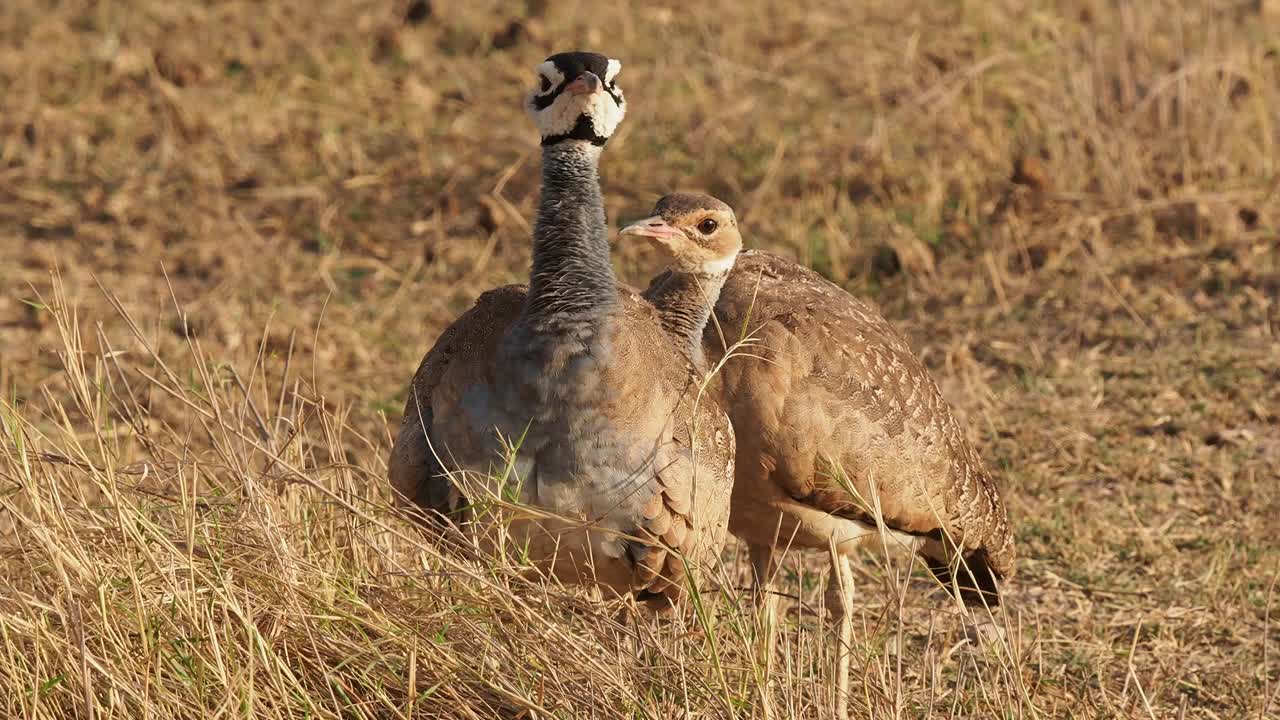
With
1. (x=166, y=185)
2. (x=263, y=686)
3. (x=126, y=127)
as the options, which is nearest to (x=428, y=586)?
(x=263, y=686)

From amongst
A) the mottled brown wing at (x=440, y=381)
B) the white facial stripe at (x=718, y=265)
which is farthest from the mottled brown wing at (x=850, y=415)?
the mottled brown wing at (x=440, y=381)

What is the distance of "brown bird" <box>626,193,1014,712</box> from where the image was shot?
503 centimetres

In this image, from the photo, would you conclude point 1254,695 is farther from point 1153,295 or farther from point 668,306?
point 1153,295

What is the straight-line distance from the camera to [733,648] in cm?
398

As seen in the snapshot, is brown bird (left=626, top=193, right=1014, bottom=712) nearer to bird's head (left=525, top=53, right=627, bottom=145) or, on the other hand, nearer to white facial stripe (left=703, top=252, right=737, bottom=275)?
white facial stripe (left=703, top=252, right=737, bottom=275)

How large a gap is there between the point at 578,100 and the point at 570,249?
39 cm

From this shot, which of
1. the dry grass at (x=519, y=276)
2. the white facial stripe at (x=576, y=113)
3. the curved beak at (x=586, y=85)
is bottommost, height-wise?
the dry grass at (x=519, y=276)

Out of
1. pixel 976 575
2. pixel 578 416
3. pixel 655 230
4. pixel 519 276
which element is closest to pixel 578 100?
pixel 655 230

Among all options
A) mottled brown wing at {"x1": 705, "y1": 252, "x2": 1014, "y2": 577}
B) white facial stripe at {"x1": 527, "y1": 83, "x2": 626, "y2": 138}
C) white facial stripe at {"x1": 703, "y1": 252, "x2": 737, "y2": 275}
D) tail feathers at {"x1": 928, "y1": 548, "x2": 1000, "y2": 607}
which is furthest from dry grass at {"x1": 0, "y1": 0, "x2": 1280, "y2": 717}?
white facial stripe at {"x1": 703, "y1": 252, "x2": 737, "y2": 275}

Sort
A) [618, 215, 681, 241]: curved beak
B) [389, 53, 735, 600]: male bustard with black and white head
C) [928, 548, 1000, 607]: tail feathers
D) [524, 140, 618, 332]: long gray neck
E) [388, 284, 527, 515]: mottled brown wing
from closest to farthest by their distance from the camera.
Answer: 1. [389, 53, 735, 600]: male bustard with black and white head
2. [524, 140, 618, 332]: long gray neck
3. [388, 284, 527, 515]: mottled brown wing
4. [618, 215, 681, 241]: curved beak
5. [928, 548, 1000, 607]: tail feathers

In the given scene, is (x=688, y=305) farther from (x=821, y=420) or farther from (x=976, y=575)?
Answer: (x=976, y=575)

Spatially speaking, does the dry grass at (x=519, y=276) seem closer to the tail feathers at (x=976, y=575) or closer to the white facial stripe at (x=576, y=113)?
the tail feathers at (x=976, y=575)

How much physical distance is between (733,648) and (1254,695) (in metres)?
1.80

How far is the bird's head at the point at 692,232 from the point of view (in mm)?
5059
